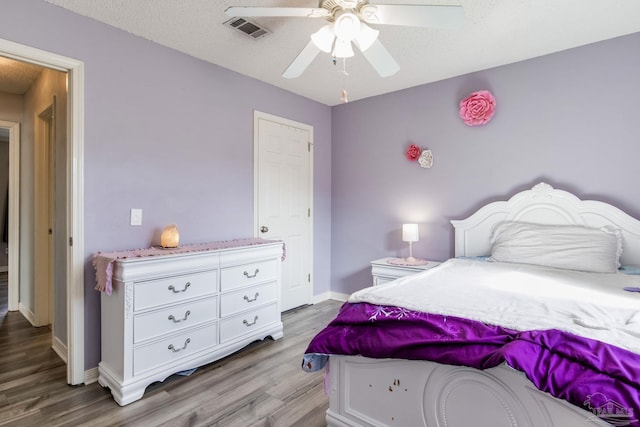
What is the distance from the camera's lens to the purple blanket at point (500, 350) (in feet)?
3.36

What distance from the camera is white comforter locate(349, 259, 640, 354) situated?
1.32 m

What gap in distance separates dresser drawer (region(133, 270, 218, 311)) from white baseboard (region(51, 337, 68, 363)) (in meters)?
1.02

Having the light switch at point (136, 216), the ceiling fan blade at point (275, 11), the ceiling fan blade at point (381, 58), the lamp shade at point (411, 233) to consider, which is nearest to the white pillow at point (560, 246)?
the lamp shade at point (411, 233)

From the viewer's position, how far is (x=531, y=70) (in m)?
2.95

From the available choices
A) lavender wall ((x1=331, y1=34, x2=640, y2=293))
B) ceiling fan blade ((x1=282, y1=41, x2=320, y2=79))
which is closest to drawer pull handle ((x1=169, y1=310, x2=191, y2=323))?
ceiling fan blade ((x1=282, y1=41, x2=320, y2=79))

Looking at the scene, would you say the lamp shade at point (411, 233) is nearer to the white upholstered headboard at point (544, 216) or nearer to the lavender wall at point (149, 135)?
the white upholstered headboard at point (544, 216)

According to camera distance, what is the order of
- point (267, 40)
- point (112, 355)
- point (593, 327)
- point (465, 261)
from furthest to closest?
point (465, 261) → point (267, 40) → point (112, 355) → point (593, 327)

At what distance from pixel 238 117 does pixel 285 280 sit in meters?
1.78

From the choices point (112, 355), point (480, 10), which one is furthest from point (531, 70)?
point (112, 355)

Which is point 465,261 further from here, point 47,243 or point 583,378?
point 47,243

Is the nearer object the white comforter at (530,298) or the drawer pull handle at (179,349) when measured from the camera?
the white comforter at (530,298)

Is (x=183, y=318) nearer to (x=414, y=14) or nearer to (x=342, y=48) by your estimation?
(x=342, y=48)

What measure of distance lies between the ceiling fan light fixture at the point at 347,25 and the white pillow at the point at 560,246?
206 centimetres

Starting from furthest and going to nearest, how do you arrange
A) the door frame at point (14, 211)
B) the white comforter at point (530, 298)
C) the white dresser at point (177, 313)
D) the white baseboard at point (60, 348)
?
the door frame at point (14, 211) → the white baseboard at point (60, 348) → the white dresser at point (177, 313) → the white comforter at point (530, 298)
